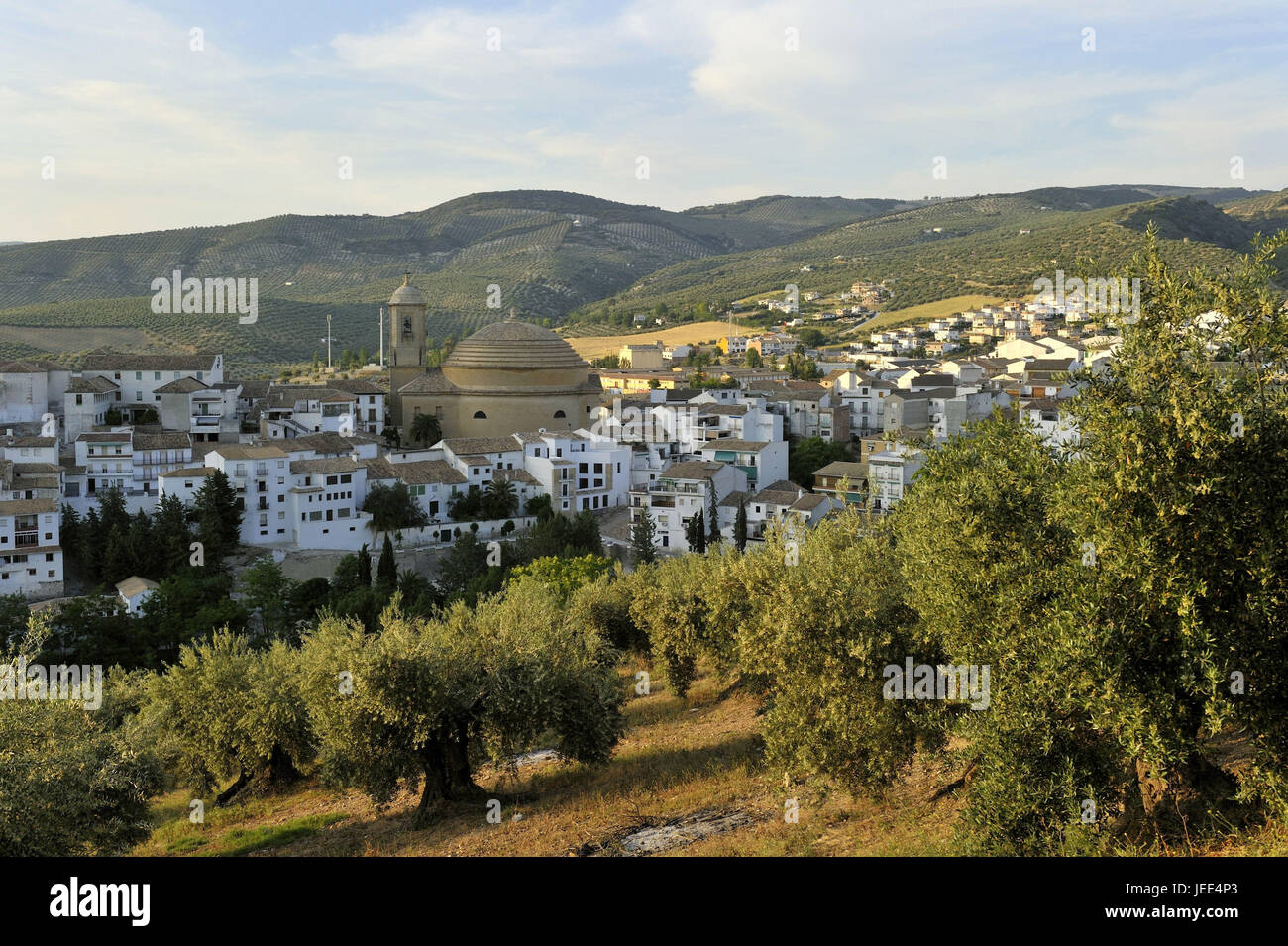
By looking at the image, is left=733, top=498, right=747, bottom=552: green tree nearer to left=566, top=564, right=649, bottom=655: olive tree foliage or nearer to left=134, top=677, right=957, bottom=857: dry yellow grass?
left=566, top=564, right=649, bottom=655: olive tree foliage

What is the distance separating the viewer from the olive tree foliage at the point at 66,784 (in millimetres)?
10898

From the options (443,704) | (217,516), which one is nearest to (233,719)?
(443,704)

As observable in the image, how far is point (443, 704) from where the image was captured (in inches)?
540

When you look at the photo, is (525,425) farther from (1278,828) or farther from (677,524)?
(1278,828)

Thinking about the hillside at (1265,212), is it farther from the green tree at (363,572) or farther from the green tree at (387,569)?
the green tree at (363,572)

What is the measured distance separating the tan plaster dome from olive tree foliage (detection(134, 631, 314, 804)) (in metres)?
30.0

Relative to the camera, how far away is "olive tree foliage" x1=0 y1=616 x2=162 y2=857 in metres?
10.9

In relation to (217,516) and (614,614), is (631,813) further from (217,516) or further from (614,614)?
(217,516)

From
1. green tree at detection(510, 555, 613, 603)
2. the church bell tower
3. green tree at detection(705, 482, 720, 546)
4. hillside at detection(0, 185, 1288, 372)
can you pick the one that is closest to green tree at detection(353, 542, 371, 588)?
green tree at detection(510, 555, 613, 603)

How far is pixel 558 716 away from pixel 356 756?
2570 mm

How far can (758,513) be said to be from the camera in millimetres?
37500

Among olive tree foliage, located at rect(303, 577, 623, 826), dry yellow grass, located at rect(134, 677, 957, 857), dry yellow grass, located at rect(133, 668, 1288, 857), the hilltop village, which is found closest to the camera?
dry yellow grass, located at rect(133, 668, 1288, 857)
